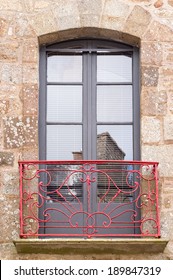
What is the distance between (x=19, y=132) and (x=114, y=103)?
3.51 ft

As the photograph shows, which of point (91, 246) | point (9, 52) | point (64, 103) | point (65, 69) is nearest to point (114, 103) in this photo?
point (64, 103)

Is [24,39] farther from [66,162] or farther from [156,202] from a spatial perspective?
[156,202]

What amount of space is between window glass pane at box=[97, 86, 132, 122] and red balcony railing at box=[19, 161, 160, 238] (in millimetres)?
522

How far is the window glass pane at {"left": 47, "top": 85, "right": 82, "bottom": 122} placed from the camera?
1010 centimetres

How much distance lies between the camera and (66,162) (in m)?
9.50

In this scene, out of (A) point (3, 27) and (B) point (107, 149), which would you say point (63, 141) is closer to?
(B) point (107, 149)

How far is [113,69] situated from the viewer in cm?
1023

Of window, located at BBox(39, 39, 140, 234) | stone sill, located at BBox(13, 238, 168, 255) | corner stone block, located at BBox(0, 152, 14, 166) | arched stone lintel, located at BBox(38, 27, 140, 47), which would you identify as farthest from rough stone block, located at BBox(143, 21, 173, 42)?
stone sill, located at BBox(13, 238, 168, 255)

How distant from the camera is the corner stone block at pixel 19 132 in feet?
A: 32.2

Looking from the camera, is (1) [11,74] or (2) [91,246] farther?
(1) [11,74]

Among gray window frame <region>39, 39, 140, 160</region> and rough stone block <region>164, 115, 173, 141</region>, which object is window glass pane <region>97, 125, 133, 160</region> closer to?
gray window frame <region>39, 39, 140, 160</region>

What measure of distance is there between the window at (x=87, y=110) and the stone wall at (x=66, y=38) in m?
0.16

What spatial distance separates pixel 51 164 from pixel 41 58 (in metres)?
1.15

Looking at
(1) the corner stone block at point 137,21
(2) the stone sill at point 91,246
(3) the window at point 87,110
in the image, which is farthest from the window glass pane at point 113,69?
(2) the stone sill at point 91,246
